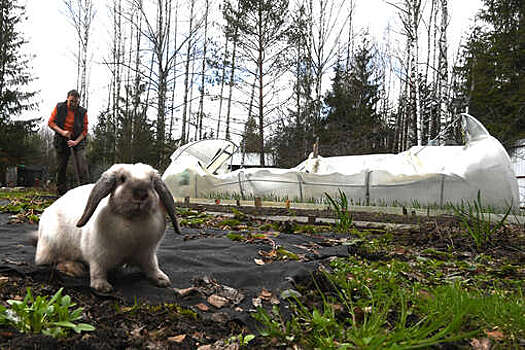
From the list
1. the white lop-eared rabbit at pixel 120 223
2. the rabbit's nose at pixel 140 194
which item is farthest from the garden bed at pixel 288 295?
the rabbit's nose at pixel 140 194

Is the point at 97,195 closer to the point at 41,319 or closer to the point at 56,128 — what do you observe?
the point at 41,319

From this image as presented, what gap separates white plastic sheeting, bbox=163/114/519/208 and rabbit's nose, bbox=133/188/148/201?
5.19 m

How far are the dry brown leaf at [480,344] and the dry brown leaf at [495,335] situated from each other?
0.04m

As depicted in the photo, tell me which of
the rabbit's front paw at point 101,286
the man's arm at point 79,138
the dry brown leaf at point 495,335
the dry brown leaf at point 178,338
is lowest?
the dry brown leaf at point 178,338

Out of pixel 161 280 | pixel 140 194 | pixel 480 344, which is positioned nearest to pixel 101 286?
pixel 161 280

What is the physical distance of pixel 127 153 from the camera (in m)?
16.5

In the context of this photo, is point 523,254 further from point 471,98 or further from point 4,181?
point 4,181

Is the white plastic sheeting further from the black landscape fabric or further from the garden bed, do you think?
the black landscape fabric

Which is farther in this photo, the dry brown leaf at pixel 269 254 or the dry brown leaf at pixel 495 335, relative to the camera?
the dry brown leaf at pixel 269 254

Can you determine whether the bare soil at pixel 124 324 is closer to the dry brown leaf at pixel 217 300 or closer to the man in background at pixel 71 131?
the dry brown leaf at pixel 217 300

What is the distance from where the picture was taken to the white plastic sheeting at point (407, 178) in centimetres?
670

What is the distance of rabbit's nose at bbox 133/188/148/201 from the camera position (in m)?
1.89

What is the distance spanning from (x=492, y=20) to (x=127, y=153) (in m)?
17.2

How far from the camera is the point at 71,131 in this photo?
7625 millimetres
